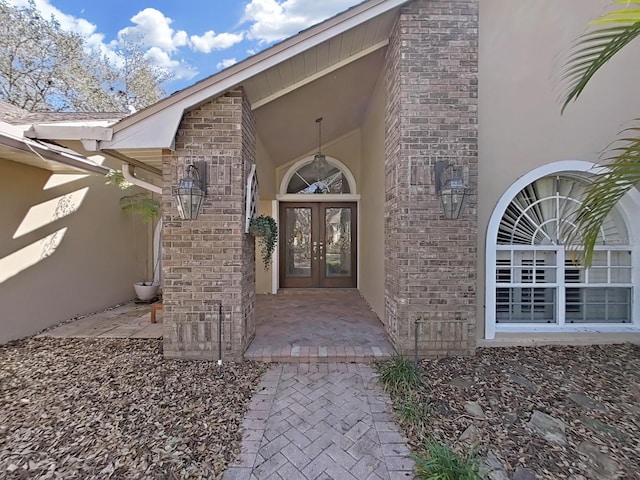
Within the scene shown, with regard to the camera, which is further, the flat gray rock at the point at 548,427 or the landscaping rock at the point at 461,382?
the landscaping rock at the point at 461,382

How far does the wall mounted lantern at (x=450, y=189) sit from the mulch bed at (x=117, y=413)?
3080 mm

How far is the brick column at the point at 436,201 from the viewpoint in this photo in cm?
380

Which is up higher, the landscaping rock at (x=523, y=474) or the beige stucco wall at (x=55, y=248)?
the beige stucco wall at (x=55, y=248)

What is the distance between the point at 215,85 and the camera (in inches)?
137

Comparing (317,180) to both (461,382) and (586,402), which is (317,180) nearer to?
(461,382)

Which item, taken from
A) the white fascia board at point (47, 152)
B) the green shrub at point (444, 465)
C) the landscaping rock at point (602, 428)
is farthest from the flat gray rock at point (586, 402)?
the white fascia board at point (47, 152)

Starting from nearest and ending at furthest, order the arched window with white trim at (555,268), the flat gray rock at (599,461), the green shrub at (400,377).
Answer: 1. the flat gray rock at (599,461)
2. the green shrub at (400,377)
3. the arched window with white trim at (555,268)

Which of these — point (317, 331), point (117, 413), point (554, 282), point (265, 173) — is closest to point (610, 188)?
point (554, 282)

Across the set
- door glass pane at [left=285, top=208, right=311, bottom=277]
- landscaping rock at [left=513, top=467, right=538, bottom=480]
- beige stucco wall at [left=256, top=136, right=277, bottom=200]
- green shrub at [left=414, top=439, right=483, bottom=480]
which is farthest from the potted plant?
landscaping rock at [left=513, top=467, right=538, bottom=480]

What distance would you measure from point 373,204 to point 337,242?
244 centimetres

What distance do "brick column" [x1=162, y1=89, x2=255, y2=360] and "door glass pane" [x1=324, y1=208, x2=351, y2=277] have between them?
464cm

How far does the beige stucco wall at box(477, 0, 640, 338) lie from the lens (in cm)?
410

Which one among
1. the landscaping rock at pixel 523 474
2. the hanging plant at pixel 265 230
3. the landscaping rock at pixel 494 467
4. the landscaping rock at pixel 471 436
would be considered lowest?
the landscaping rock at pixel 523 474

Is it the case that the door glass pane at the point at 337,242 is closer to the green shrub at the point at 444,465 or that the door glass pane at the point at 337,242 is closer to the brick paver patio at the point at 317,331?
the brick paver patio at the point at 317,331
